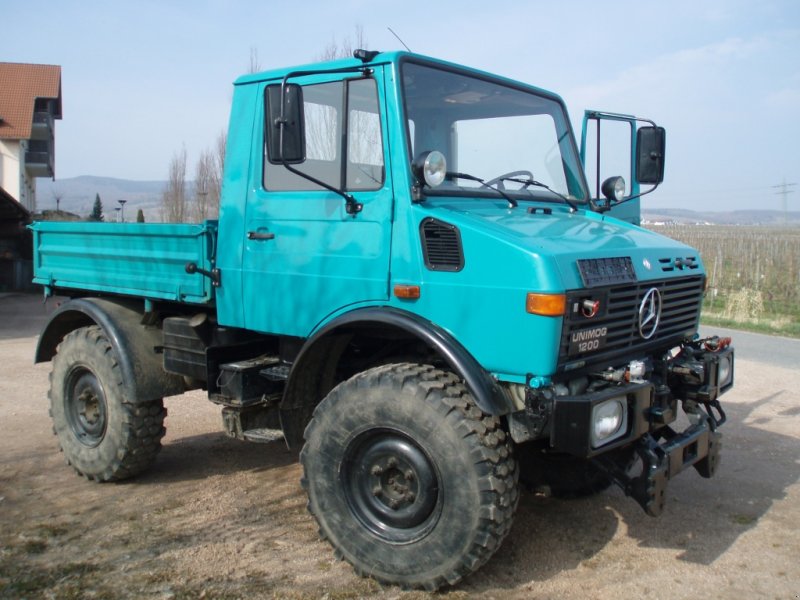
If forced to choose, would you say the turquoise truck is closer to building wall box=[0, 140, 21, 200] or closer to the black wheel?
the black wheel

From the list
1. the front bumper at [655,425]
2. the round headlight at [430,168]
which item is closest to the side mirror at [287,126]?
the round headlight at [430,168]

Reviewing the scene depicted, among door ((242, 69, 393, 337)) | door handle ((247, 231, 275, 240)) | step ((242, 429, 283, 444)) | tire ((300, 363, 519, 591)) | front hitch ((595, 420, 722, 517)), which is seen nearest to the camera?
tire ((300, 363, 519, 591))

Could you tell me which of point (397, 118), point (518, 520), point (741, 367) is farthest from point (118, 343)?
point (741, 367)

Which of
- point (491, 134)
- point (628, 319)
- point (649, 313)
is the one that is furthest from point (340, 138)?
point (649, 313)

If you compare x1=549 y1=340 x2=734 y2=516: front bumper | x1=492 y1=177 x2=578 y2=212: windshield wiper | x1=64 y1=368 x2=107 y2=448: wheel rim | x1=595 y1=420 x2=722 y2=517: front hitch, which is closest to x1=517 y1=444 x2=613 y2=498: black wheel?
x1=549 y1=340 x2=734 y2=516: front bumper

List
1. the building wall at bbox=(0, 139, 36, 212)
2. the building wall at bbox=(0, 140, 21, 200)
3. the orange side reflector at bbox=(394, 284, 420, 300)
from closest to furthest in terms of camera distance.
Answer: the orange side reflector at bbox=(394, 284, 420, 300) < the building wall at bbox=(0, 139, 36, 212) < the building wall at bbox=(0, 140, 21, 200)

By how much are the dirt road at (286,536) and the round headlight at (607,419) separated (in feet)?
2.81

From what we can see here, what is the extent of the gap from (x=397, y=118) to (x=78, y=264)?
296 centimetres

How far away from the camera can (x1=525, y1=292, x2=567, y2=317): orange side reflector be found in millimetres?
3260

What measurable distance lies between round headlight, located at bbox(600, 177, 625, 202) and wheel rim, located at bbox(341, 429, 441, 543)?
239 centimetres

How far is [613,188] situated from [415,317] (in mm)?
2109

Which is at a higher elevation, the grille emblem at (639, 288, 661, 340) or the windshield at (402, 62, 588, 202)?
the windshield at (402, 62, 588, 202)

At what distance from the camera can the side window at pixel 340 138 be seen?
12.7 ft

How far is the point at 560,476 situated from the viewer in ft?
15.2
